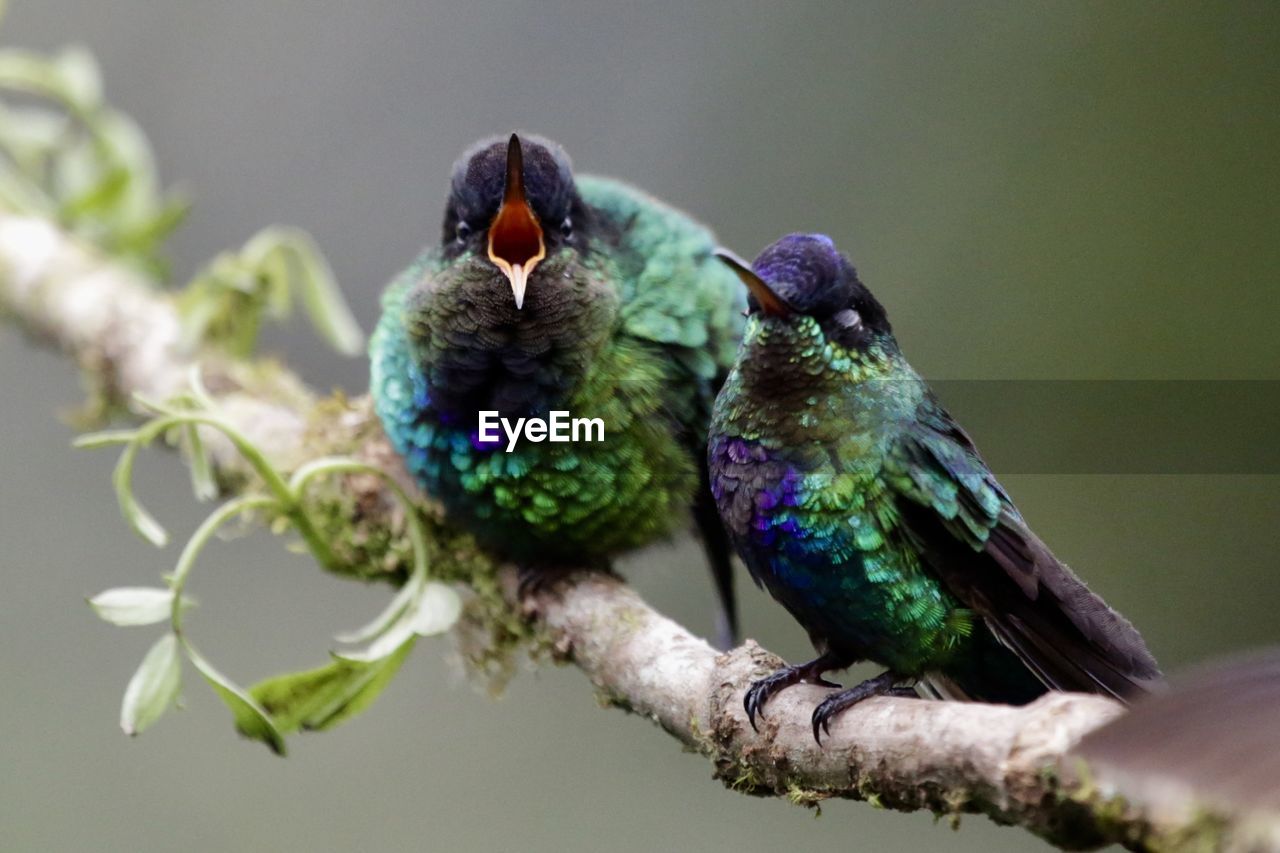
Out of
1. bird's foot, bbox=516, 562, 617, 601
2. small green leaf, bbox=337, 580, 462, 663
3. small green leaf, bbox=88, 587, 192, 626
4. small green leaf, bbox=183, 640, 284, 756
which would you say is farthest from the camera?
bird's foot, bbox=516, 562, 617, 601

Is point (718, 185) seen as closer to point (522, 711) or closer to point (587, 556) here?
point (587, 556)

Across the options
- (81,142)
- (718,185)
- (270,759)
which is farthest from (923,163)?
(270,759)

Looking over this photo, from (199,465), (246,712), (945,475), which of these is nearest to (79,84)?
(199,465)

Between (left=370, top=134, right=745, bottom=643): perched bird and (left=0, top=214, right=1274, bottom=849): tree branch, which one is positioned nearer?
(left=0, top=214, right=1274, bottom=849): tree branch

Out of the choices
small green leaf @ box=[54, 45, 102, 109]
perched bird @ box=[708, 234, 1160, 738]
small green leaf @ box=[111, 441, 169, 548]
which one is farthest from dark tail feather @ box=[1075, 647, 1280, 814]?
A: small green leaf @ box=[54, 45, 102, 109]

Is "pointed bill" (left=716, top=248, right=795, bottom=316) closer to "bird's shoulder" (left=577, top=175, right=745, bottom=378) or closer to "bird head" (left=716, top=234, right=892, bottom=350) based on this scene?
"bird head" (left=716, top=234, right=892, bottom=350)

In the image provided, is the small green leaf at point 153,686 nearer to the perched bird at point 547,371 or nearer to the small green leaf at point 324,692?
the small green leaf at point 324,692

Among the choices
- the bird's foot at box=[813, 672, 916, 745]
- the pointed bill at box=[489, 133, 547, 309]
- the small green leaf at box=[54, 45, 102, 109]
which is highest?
the small green leaf at box=[54, 45, 102, 109]
